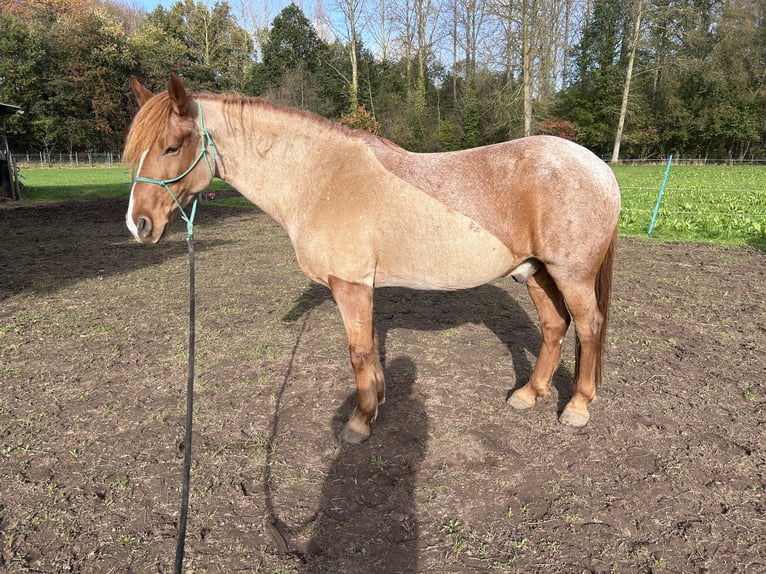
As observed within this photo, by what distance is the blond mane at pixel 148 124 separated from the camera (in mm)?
2629

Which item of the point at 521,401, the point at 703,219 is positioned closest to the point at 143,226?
the point at 521,401

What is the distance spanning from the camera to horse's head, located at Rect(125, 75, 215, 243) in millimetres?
2641

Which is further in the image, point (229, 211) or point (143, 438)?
point (229, 211)

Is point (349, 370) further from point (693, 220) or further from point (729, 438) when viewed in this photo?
point (693, 220)

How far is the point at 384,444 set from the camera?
10.5ft

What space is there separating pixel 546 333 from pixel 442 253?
4.46ft

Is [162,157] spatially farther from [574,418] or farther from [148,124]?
[574,418]

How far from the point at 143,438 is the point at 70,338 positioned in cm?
255

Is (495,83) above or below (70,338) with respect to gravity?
above

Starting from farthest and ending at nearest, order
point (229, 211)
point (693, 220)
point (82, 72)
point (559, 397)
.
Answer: point (82, 72)
point (229, 211)
point (693, 220)
point (559, 397)

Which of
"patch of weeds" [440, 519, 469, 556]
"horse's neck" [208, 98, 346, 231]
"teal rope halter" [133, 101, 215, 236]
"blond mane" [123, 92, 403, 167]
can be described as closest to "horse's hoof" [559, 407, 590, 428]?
"patch of weeds" [440, 519, 469, 556]

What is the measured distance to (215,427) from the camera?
3418 millimetres

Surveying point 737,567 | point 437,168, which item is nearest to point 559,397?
point 737,567

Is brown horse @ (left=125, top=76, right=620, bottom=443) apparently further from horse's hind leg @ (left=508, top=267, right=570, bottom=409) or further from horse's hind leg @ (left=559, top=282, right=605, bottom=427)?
horse's hind leg @ (left=508, top=267, right=570, bottom=409)
